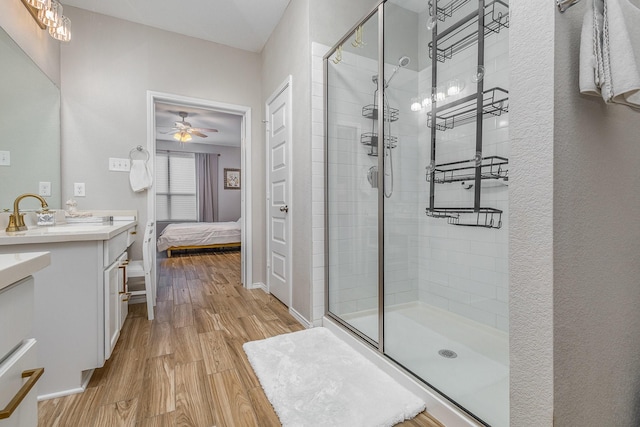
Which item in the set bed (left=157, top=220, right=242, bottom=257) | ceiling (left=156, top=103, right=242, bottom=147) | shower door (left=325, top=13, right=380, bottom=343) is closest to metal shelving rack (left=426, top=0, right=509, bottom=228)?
shower door (left=325, top=13, right=380, bottom=343)

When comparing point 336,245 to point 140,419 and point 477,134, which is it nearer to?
point 477,134

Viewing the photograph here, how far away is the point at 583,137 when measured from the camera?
2.92ft

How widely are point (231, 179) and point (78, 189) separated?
5188 mm

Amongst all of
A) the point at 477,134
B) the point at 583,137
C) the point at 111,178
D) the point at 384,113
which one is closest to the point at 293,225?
the point at 384,113

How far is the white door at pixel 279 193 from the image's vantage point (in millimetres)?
2699

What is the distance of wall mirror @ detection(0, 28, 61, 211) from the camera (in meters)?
1.79

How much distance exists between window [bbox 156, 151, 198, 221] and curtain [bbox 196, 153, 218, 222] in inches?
4.7

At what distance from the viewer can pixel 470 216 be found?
7.41ft

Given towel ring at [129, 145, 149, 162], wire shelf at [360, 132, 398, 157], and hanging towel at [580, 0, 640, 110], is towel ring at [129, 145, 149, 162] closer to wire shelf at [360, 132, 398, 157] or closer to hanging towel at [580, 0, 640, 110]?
wire shelf at [360, 132, 398, 157]

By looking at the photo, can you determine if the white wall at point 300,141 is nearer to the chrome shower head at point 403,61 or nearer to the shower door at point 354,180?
the shower door at point 354,180

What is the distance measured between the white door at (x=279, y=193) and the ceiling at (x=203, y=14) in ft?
2.30

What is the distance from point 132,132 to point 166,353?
81.9 inches

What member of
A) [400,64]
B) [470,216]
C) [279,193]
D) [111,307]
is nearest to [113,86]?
[279,193]

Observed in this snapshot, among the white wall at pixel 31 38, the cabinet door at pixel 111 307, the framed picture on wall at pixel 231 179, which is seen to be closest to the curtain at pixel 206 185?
the framed picture on wall at pixel 231 179
